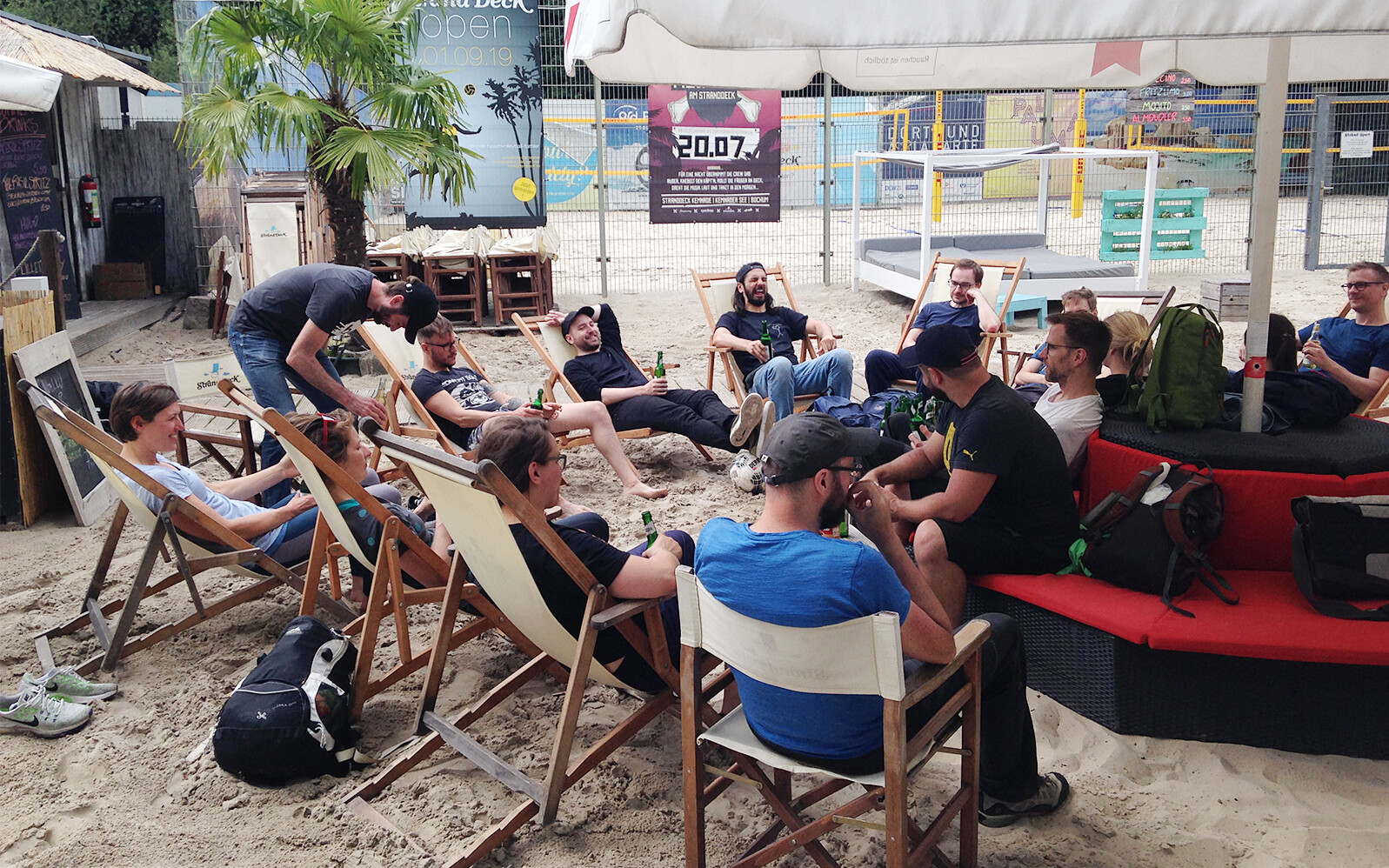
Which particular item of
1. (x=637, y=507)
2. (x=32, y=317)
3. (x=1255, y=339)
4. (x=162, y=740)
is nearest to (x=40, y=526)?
(x=32, y=317)

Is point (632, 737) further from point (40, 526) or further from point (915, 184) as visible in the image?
point (915, 184)

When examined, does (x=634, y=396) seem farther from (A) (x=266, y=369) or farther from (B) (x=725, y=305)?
(A) (x=266, y=369)

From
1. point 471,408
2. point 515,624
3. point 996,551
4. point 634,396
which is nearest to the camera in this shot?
point 515,624

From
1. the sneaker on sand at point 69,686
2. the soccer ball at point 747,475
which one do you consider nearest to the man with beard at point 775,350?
the soccer ball at point 747,475

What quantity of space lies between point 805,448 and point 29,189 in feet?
35.0

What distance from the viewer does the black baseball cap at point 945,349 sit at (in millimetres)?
3316

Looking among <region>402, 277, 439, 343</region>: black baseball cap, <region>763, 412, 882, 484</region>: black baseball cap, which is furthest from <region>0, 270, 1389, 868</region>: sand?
<region>402, 277, 439, 343</region>: black baseball cap

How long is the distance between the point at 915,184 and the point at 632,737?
16150 mm

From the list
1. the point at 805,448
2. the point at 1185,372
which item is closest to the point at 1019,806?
the point at 805,448

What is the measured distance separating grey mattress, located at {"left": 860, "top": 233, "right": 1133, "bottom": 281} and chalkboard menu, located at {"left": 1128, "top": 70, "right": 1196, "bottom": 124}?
474 cm

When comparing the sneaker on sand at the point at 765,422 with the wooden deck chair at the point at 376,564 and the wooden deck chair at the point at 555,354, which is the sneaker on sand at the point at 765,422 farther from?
the wooden deck chair at the point at 376,564

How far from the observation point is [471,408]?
217 inches

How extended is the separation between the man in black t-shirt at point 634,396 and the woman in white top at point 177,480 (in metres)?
2.23

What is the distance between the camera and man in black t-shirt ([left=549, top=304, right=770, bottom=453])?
5.70 meters
